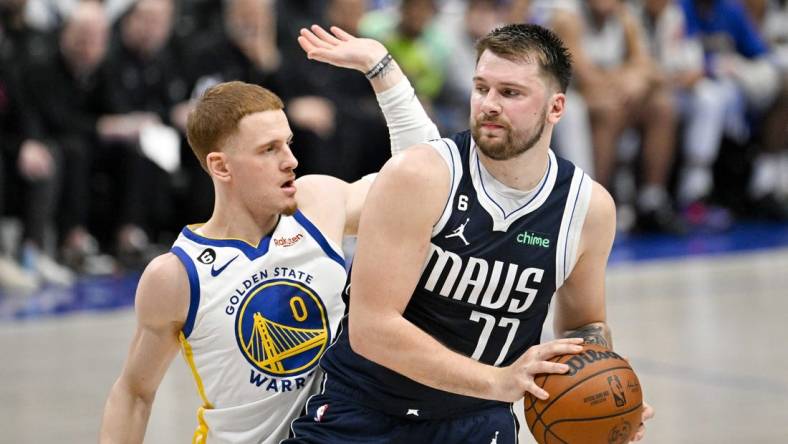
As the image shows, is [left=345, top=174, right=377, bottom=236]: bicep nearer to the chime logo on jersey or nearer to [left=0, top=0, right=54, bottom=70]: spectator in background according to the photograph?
the chime logo on jersey

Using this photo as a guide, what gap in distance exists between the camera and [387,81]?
4.14 metres

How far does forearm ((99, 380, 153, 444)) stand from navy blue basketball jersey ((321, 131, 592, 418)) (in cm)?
64

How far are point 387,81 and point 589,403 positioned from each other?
4.30ft

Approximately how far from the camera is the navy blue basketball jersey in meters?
3.59

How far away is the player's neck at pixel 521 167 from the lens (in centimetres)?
360

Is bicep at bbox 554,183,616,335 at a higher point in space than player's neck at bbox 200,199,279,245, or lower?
higher

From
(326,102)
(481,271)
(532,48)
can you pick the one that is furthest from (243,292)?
(326,102)

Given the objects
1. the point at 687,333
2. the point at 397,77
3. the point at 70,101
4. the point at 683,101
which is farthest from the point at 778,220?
the point at 397,77

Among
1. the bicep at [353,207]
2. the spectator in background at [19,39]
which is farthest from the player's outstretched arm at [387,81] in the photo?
the spectator in background at [19,39]

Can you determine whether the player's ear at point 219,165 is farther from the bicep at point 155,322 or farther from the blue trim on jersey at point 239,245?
the bicep at point 155,322

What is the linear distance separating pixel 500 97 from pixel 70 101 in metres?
7.37

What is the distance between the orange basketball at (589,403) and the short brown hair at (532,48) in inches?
30.3

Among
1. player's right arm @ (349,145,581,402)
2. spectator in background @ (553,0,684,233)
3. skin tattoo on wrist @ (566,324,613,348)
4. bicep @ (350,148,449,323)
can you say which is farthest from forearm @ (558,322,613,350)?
spectator in background @ (553,0,684,233)

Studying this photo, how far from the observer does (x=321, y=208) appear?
162 inches
